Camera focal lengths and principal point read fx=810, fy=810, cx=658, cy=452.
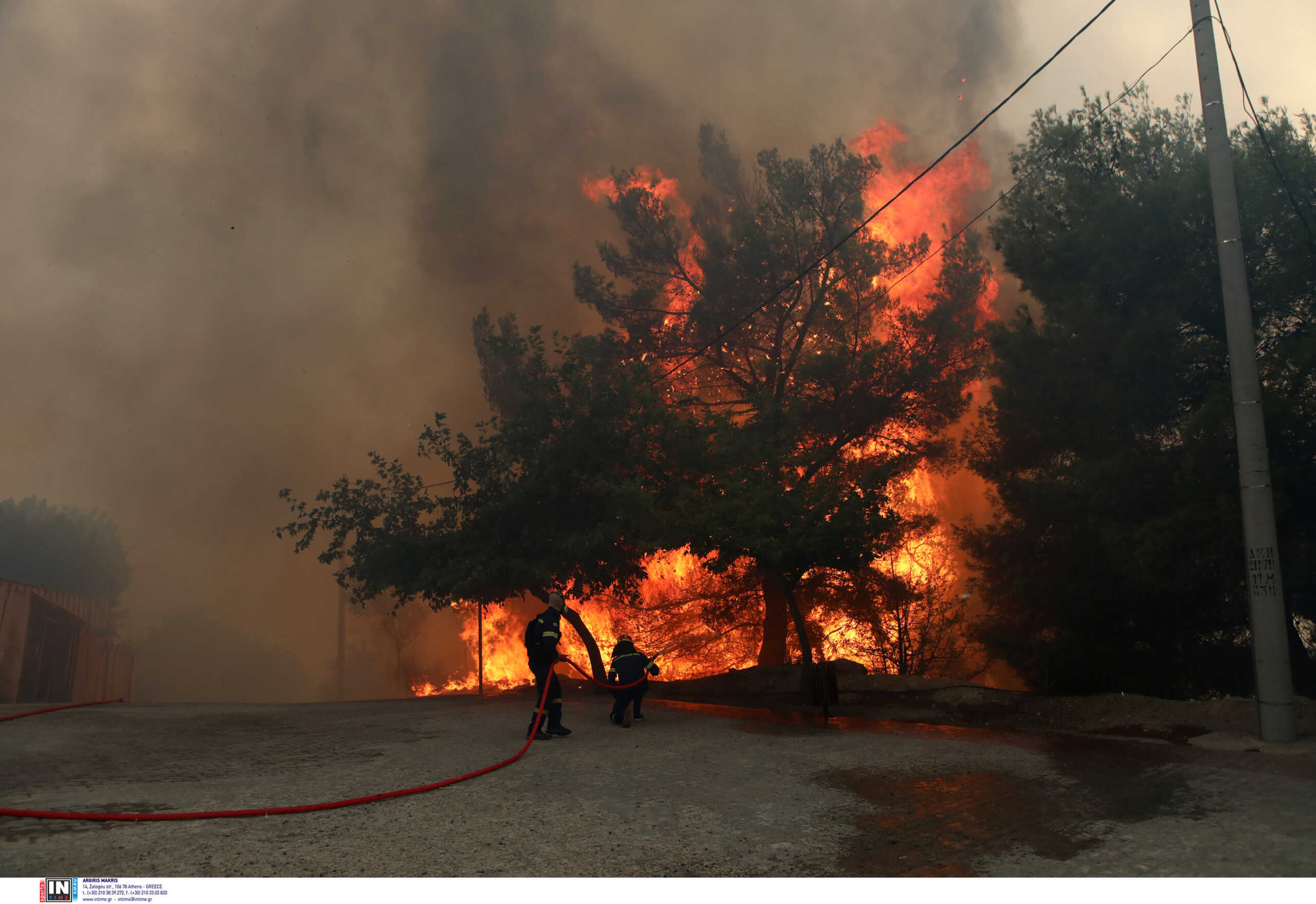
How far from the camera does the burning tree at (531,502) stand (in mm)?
17688

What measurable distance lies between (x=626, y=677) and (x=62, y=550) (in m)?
50.4

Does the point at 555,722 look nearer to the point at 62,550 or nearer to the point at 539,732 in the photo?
the point at 539,732

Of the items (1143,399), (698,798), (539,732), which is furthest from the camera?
(1143,399)

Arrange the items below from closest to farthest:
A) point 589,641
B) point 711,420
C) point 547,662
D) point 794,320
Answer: point 547,662 < point 711,420 < point 589,641 < point 794,320

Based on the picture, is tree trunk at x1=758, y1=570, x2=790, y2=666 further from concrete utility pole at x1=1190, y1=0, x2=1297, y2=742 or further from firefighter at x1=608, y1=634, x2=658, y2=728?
concrete utility pole at x1=1190, y1=0, x2=1297, y2=742

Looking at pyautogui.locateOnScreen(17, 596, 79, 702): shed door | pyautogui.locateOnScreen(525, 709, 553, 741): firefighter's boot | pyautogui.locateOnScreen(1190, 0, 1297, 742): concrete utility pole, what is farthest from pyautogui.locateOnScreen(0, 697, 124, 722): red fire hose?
pyautogui.locateOnScreen(1190, 0, 1297, 742): concrete utility pole

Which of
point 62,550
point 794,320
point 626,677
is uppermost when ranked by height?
point 794,320

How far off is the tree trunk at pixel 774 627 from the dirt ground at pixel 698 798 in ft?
33.9

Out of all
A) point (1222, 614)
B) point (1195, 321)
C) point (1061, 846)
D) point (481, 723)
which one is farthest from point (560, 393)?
point (1061, 846)

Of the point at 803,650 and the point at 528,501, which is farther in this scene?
the point at 528,501

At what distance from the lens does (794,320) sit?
2428 centimetres

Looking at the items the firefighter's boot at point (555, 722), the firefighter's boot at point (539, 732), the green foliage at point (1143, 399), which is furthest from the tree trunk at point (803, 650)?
the green foliage at point (1143, 399)

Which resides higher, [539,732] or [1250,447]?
[1250,447]

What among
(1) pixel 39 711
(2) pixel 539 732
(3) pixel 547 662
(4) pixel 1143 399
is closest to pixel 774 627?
(4) pixel 1143 399
